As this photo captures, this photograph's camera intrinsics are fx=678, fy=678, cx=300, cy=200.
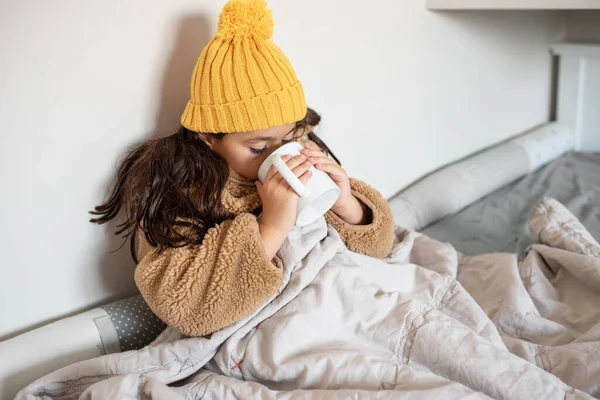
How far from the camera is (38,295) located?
104 centimetres

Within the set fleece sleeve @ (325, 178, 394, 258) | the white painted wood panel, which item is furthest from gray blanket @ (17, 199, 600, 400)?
the white painted wood panel

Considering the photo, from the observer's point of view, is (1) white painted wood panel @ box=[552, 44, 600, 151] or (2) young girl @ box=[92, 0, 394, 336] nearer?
(2) young girl @ box=[92, 0, 394, 336]

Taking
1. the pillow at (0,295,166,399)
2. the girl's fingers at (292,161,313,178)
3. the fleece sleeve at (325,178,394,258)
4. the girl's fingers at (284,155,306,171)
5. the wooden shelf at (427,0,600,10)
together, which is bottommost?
the pillow at (0,295,166,399)

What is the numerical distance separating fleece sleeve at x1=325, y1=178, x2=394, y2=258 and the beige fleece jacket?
20 cm

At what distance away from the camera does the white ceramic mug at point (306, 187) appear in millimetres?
921

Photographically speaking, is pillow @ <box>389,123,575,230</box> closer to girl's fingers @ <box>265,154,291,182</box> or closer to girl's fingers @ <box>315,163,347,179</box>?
girl's fingers @ <box>315,163,347,179</box>

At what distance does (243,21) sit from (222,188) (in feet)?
0.80

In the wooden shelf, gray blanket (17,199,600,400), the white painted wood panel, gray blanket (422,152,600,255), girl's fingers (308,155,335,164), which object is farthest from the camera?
the white painted wood panel

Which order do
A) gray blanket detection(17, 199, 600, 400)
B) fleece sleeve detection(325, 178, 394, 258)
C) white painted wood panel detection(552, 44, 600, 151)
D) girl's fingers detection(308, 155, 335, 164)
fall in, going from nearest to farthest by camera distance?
gray blanket detection(17, 199, 600, 400)
girl's fingers detection(308, 155, 335, 164)
fleece sleeve detection(325, 178, 394, 258)
white painted wood panel detection(552, 44, 600, 151)

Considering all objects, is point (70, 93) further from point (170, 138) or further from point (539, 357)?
point (539, 357)

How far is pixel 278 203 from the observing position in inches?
37.3

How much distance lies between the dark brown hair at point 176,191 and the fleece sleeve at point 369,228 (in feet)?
0.72

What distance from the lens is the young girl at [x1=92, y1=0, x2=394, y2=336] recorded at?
0.94 metres

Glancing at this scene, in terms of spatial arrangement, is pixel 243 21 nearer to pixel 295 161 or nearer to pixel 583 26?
pixel 295 161
